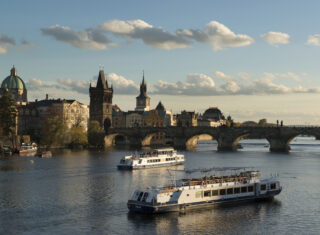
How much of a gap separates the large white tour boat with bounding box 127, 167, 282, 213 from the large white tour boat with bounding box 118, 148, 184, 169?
43.4 metres

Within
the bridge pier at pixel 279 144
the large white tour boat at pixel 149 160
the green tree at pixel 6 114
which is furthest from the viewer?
the bridge pier at pixel 279 144

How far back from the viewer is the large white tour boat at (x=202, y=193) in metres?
57.2

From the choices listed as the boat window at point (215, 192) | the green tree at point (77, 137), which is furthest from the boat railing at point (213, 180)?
the green tree at point (77, 137)

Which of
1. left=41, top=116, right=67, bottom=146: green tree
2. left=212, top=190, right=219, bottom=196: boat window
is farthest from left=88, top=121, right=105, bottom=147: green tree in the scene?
left=212, top=190, right=219, bottom=196: boat window

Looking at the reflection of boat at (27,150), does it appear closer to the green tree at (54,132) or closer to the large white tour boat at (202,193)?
the green tree at (54,132)

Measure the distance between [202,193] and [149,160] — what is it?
175 feet

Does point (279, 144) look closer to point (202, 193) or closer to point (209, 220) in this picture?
point (202, 193)

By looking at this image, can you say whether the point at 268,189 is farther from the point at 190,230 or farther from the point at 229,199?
the point at 190,230

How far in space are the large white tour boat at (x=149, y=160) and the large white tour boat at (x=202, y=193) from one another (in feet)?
142

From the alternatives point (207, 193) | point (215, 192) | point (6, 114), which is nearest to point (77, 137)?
point (6, 114)

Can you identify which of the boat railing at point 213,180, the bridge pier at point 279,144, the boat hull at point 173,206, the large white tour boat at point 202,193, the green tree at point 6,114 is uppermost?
the green tree at point 6,114

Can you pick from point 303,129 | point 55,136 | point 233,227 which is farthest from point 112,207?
point 303,129

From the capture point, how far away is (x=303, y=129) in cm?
16888

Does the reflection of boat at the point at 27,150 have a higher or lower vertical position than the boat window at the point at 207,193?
higher
